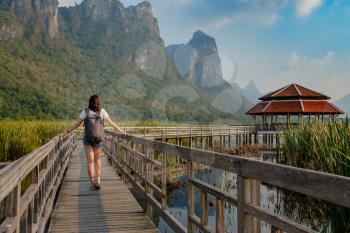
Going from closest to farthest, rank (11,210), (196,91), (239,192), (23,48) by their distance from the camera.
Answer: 1. (11,210)
2. (239,192)
3. (23,48)
4. (196,91)

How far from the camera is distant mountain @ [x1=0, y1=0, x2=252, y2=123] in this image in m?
87.9

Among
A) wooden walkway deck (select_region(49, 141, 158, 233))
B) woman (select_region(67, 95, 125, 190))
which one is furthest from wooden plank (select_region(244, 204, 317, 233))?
woman (select_region(67, 95, 125, 190))

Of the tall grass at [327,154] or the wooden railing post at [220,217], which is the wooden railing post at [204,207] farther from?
the tall grass at [327,154]

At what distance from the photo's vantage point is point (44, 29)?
448 feet

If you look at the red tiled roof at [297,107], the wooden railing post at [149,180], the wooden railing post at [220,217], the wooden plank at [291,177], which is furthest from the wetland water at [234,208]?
the red tiled roof at [297,107]

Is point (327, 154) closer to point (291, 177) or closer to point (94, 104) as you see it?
point (94, 104)

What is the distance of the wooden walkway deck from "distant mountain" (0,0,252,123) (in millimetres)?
57206

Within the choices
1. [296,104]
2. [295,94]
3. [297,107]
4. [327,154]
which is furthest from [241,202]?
[295,94]

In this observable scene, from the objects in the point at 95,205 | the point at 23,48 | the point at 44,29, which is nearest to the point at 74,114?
the point at 23,48

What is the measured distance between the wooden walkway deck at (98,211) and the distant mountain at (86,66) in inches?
2252

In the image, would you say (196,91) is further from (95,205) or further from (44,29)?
(95,205)

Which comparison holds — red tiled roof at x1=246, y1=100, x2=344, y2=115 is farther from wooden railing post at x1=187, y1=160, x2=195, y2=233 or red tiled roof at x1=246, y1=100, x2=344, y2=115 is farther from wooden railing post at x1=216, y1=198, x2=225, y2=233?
wooden railing post at x1=216, y1=198, x2=225, y2=233

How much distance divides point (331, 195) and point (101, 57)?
157 meters

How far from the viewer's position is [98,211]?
6.30 meters
